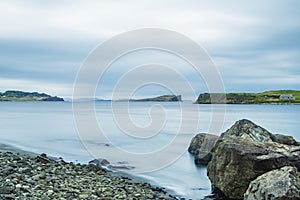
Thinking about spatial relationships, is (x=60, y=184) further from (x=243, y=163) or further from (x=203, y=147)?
(x=203, y=147)

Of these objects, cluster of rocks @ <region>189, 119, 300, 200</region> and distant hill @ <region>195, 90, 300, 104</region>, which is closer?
cluster of rocks @ <region>189, 119, 300, 200</region>

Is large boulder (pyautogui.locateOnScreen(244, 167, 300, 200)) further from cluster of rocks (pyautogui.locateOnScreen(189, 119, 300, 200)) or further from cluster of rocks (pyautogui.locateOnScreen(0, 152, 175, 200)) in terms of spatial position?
cluster of rocks (pyautogui.locateOnScreen(0, 152, 175, 200))

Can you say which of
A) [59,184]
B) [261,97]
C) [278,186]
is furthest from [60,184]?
[261,97]

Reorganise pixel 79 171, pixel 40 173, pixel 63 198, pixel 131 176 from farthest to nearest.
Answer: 1. pixel 131 176
2. pixel 79 171
3. pixel 40 173
4. pixel 63 198

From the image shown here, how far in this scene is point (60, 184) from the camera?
1145 cm

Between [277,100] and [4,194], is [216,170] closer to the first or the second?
[4,194]

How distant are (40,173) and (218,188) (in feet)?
20.1

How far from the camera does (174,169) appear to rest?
19594 millimetres

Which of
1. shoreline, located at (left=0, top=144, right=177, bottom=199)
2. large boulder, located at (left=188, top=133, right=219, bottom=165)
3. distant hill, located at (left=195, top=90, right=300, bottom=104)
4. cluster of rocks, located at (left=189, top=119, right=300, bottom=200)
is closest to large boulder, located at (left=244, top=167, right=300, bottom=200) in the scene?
cluster of rocks, located at (left=189, top=119, right=300, bottom=200)

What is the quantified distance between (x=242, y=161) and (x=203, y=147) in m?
9.81

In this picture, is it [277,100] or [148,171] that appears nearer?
[148,171]

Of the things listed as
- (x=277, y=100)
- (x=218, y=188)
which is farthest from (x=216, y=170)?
(x=277, y=100)

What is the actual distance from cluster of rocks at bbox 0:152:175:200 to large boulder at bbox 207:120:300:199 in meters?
2.00

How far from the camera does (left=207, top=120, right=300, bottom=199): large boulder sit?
1158cm
